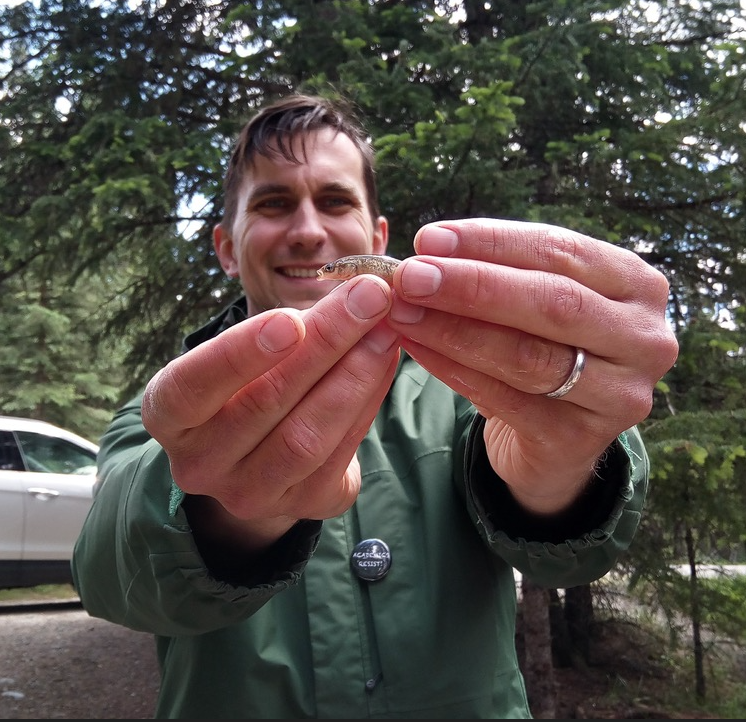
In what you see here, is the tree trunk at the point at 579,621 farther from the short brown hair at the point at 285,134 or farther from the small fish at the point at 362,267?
the small fish at the point at 362,267

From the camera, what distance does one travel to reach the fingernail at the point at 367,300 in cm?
A: 125

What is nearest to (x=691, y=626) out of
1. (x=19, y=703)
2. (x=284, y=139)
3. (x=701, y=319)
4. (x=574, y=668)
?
(x=574, y=668)

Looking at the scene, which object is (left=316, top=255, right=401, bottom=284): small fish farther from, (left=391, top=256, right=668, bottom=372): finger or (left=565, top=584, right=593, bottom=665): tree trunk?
(left=565, top=584, right=593, bottom=665): tree trunk

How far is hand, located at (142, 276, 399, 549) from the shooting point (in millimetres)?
1187

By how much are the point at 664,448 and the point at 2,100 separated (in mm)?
7353

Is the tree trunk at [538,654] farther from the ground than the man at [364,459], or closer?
closer

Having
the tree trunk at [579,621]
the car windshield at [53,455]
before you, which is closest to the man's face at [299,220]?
the tree trunk at [579,621]

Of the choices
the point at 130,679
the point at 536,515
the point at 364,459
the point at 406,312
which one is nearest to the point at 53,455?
the point at 130,679

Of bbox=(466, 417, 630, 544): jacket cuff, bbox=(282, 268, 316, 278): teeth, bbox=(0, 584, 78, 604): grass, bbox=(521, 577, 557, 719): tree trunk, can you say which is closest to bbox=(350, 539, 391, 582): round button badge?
bbox=(466, 417, 630, 544): jacket cuff

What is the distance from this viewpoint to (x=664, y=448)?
3.61 m

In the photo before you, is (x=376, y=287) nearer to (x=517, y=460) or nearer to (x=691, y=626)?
(x=517, y=460)

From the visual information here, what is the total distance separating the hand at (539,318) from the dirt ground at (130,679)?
19.0 feet

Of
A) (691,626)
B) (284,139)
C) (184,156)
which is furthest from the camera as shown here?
(691,626)

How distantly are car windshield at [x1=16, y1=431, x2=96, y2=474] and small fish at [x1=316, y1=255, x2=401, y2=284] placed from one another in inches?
315
